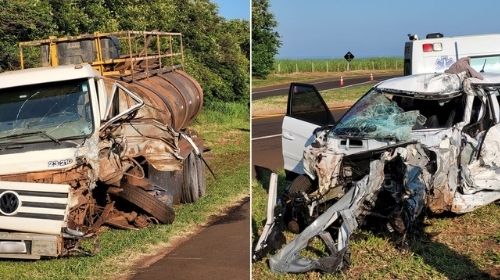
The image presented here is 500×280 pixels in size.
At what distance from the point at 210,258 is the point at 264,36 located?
2.31 meters

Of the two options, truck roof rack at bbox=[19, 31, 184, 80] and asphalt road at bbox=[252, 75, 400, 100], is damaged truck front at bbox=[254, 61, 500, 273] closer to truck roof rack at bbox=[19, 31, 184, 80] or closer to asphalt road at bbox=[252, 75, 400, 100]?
asphalt road at bbox=[252, 75, 400, 100]

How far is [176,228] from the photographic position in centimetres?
595

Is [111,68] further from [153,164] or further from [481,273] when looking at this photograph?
[481,273]

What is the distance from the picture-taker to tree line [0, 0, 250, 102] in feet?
33.1

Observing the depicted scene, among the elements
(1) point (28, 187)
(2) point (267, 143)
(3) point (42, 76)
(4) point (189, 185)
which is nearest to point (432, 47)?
(2) point (267, 143)

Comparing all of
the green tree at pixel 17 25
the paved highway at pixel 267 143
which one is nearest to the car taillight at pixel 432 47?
A: the paved highway at pixel 267 143

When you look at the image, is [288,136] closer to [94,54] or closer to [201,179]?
[201,179]

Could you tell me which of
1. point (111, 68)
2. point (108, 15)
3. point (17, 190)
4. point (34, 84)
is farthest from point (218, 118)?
point (17, 190)

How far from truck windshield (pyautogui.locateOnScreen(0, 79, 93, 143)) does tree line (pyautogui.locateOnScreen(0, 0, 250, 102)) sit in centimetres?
284

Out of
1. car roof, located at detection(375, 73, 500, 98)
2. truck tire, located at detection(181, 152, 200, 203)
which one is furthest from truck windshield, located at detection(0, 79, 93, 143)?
car roof, located at detection(375, 73, 500, 98)

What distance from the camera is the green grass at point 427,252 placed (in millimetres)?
4234

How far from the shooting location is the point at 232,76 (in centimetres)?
1050

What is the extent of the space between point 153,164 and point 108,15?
7993 mm

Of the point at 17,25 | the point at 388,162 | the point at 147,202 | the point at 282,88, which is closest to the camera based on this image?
the point at 388,162
